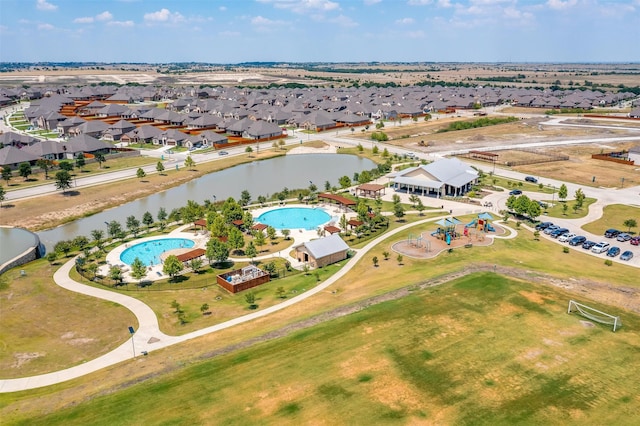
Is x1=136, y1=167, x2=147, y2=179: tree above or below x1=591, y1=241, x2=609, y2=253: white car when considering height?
above

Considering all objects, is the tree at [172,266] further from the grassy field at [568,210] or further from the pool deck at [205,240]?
the grassy field at [568,210]

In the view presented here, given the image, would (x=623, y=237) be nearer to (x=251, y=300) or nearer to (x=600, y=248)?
(x=600, y=248)

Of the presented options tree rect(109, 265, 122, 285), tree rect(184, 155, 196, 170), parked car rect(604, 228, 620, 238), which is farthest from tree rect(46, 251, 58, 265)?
parked car rect(604, 228, 620, 238)

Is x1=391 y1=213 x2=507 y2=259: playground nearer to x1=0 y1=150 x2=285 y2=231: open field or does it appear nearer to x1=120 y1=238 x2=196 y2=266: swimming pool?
x1=120 y1=238 x2=196 y2=266: swimming pool

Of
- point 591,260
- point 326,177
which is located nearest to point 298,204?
point 326,177

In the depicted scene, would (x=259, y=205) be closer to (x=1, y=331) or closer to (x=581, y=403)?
(x=1, y=331)

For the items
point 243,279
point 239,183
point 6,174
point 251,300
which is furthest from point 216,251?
point 6,174
